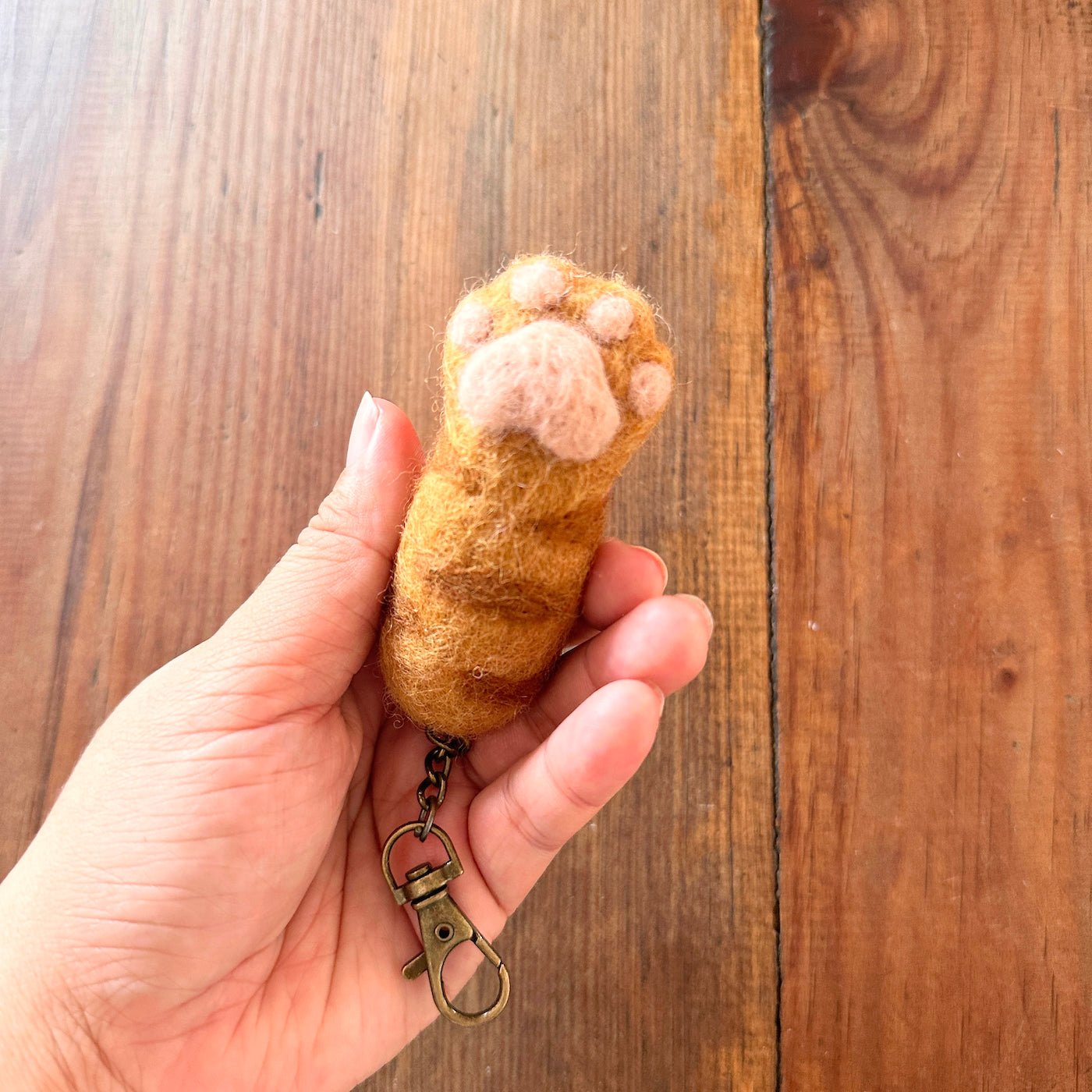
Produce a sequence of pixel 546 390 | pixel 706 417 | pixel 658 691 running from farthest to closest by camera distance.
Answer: pixel 706 417
pixel 658 691
pixel 546 390

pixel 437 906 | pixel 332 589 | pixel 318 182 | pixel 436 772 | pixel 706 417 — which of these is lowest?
pixel 437 906

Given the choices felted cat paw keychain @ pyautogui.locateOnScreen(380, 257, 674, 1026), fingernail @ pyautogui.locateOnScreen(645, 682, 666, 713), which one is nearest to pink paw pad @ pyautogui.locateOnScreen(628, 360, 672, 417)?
felted cat paw keychain @ pyautogui.locateOnScreen(380, 257, 674, 1026)

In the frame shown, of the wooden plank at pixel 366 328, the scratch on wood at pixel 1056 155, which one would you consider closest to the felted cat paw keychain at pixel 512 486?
the wooden plank at pixel 366 328

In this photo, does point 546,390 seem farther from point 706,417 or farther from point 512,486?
point 706,417

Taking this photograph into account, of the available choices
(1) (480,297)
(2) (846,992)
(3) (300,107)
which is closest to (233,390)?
(3) (300,107)

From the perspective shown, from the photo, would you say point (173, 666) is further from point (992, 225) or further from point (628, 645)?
point (992, 225)

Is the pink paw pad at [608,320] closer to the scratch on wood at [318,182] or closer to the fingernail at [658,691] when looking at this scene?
the fingernail at [658,691]

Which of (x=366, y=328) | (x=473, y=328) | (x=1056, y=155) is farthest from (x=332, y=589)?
(x=1056, y=155)
